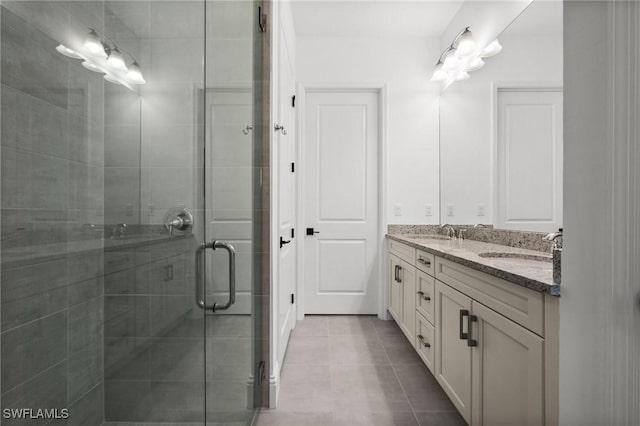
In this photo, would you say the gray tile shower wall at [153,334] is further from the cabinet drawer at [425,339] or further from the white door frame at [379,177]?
the white door frame at [379,177]

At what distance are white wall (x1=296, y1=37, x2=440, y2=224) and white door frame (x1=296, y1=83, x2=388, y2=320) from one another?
0.05 metres

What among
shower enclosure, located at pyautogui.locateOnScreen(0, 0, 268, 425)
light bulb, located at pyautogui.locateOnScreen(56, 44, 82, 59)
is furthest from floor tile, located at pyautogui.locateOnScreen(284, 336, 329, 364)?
light bulb, located at pyautogui.locateOnScreen(56, 44, 82, 59)

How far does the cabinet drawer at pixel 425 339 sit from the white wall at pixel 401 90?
1315 millimetres

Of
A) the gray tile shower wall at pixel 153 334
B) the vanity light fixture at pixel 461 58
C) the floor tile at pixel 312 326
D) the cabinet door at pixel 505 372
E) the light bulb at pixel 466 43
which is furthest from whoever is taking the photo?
the floor tile at pixel 312 326

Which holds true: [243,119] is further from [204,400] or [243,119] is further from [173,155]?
[204,400]

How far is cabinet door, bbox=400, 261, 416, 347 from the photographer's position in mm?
2285

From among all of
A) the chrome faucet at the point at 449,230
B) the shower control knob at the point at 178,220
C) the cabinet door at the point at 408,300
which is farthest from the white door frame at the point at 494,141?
the shower control knob at the point at 178,220

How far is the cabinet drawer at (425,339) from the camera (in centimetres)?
189

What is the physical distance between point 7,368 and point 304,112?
A: 10.1 feet

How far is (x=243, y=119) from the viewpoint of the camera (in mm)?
1452

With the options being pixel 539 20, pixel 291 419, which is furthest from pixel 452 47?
pixel 291 419

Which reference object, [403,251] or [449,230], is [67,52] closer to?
[403,251]

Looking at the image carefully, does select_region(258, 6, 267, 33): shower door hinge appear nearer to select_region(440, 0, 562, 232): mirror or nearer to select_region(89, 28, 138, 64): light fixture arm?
select_region(89, 28, 138, 64): light fixture arm

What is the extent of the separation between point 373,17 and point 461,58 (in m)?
0.89
